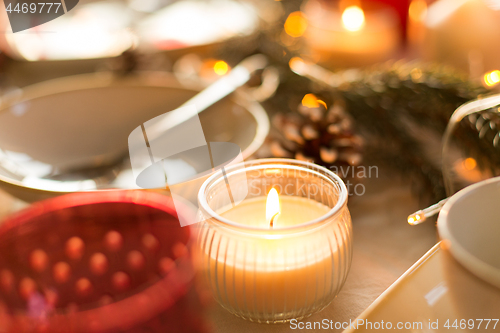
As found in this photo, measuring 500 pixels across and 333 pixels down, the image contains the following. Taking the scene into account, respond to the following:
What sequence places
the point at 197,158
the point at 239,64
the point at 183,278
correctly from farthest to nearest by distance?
the point at 239,64 → the point at 197,158 → the point at 183,278

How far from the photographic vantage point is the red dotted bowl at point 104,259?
151 mm

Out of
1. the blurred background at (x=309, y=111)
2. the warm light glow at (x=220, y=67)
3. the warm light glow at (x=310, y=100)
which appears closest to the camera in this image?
the blurred background at (x=309, y=111)

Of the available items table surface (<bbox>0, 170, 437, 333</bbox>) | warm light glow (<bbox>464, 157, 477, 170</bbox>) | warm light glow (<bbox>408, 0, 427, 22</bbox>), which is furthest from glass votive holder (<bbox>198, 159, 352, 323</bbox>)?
warm light glow (<bbox>408, 0, 427, 22</bbox>)

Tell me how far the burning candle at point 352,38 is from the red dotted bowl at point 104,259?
373 millimetres

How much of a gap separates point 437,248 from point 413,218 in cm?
5

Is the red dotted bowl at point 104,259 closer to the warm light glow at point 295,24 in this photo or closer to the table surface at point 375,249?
the table surface at point 375,249

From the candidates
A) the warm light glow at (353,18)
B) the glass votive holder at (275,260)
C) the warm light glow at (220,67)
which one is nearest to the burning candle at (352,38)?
the warm light glow at (353,18)

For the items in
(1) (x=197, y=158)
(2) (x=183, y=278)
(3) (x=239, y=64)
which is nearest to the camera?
(2) (x=183, y=278)

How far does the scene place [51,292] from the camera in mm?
201

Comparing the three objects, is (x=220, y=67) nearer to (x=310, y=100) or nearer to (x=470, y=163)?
(x=310, y=100)

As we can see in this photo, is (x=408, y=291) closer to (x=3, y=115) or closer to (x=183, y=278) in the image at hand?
(x=183, y=278)

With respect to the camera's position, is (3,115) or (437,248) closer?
(437,248)

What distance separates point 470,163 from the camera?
323mm

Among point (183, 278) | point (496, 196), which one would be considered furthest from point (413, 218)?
point (183, 278)
